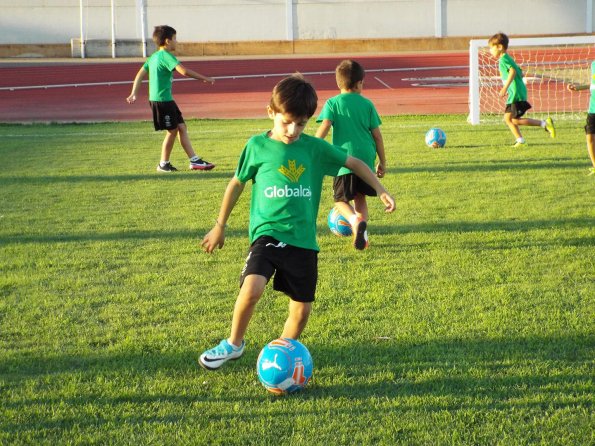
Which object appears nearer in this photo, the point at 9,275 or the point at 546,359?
the point at 546,359

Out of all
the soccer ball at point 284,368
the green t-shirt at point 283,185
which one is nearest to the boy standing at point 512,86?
the green t-shirt at point 283,185

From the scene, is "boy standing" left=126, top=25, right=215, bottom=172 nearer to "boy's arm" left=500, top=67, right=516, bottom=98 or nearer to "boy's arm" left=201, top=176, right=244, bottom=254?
"boy's arm" left=500, top=67, right=516, bottom=98

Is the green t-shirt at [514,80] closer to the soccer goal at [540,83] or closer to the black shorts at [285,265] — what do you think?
the soccer goal at [540,83]

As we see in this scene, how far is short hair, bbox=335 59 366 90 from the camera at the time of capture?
7047 millimetres

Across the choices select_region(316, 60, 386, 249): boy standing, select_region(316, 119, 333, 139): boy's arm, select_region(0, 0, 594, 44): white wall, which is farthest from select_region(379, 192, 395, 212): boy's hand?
select_region(0, 0, 594, 44): white wall

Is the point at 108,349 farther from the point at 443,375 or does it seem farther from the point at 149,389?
the point at 443,375

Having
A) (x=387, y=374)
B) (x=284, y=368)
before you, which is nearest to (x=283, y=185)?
(x=284, y=368)

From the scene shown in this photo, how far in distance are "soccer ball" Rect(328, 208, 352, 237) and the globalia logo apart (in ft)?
10.2

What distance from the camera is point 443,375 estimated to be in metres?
4.28

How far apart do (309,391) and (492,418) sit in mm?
853

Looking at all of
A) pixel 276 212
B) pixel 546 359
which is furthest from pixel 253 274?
pixel 546 359

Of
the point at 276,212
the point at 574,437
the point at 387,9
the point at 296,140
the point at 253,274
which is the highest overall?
the point at 387,9

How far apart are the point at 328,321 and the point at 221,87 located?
2057 centimetres

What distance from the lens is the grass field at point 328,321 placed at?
3803mm
